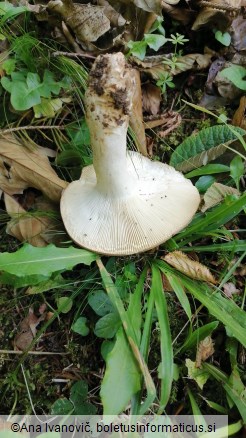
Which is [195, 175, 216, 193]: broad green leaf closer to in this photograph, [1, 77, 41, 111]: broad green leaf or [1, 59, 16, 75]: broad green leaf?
[1, 77, 41, 111]: broad green leaf

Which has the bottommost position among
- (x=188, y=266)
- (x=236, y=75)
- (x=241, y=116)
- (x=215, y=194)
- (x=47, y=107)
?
(x=188, y=266)

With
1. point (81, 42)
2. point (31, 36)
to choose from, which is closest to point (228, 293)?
point (81, 42)

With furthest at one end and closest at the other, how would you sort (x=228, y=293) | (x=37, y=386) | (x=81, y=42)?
1. (x=81, y=42)
2. (x=228, y=293)
3. (x=37, y=386)

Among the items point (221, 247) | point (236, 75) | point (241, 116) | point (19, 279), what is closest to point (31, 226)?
point (19, 279)

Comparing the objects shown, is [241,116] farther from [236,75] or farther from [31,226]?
[31,226]

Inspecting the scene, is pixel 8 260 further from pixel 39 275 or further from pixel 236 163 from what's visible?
pixel 236 163
